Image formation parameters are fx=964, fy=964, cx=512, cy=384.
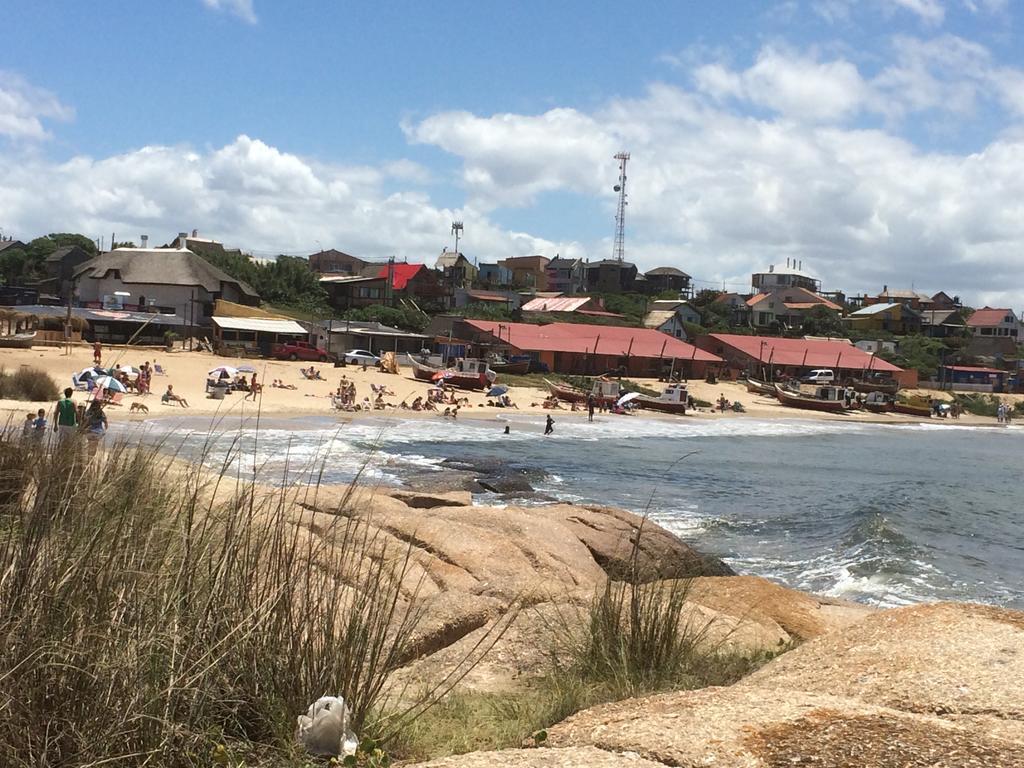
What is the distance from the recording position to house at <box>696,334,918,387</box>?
233 feet

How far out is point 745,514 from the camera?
19.9 meters

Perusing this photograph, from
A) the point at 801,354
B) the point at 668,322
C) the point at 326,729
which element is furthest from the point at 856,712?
the point at 668,322

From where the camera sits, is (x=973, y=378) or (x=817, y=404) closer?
(x=817, y=404)

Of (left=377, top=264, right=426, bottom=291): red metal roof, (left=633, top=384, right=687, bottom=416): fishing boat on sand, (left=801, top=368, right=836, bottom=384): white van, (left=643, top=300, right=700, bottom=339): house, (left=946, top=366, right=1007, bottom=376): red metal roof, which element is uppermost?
(left=377, top=264, right=426, bottom=291): red metal roof

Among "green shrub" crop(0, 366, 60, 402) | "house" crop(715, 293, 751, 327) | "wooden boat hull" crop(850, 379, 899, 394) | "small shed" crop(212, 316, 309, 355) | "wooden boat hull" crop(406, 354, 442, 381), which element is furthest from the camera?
"house" crop(715, 293, 751, 327)

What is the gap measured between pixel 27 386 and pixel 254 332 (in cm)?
2724

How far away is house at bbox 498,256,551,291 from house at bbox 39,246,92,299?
4972 centimetres

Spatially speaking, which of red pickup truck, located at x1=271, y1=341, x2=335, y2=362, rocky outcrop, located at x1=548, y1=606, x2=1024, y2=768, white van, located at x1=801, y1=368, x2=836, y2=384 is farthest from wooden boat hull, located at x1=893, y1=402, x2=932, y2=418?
rocky outcrop, located at x1=548, y1=606, x2=1024, y2=768

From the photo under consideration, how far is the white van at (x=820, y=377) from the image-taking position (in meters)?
69.6

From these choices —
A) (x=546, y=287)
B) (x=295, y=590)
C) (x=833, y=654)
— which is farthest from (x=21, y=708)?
(x=546, y=287)

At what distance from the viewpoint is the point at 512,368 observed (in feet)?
183

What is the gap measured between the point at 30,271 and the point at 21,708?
81.6 meters

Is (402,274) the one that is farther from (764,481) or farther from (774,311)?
(764,481)

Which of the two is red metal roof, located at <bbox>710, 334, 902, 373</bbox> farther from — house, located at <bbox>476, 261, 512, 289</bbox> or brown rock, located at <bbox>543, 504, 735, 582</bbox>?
brown rock, located at <bbox>543, 504, 735, 582</bbox>
